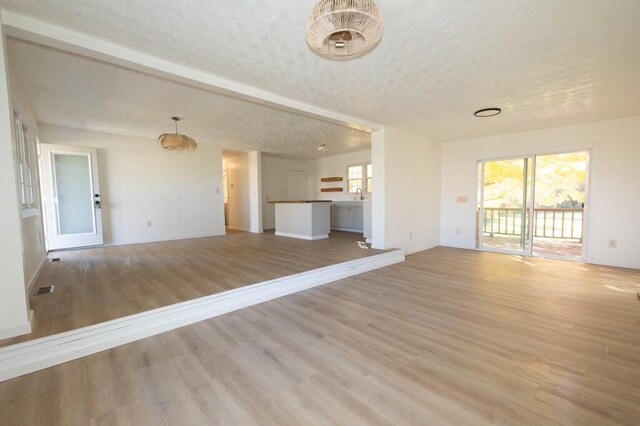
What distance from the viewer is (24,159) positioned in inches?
136

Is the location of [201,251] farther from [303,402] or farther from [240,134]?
[303,402]

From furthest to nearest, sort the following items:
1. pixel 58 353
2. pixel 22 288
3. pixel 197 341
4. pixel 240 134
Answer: pixel 240 134, pixel 197 341, pixel 22 288, pixel 58 353

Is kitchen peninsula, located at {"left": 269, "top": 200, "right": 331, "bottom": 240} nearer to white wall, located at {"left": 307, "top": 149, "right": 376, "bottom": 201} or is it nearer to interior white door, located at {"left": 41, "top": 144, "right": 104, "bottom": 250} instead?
white wall, located at {"left": 307, "top": 149, "right": 376, "bottom": 201}

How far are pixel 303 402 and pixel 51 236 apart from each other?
653cm

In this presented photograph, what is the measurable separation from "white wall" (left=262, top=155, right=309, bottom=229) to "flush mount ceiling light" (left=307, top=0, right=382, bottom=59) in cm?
715

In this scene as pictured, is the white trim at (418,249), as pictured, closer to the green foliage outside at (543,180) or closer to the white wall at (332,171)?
the green foliage outside at (543,180)

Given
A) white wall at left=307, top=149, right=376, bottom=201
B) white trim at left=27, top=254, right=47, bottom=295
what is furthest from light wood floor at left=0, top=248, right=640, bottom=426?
white wall at left=307, top=149, right=376, bottom=201

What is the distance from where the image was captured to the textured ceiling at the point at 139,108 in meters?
2.88

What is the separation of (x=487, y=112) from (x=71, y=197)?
312 inches

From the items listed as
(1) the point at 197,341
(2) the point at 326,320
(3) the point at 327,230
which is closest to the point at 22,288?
(1) the point at 197,341

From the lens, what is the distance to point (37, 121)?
4.96 metres

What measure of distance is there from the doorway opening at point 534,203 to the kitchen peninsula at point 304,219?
3.62 m

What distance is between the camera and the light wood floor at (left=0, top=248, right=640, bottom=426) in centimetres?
140

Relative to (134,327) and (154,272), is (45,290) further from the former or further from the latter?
(134,327)
